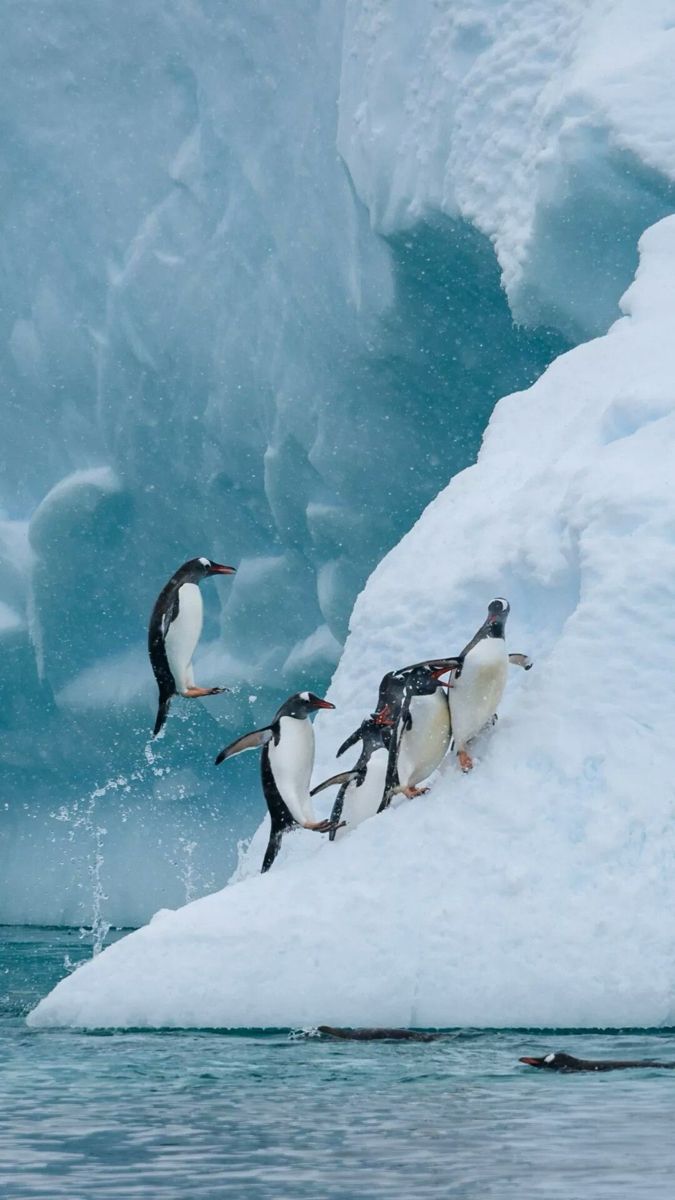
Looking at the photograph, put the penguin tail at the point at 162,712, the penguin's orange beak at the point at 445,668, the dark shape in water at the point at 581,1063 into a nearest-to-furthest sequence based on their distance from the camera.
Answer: the dark shape in water at the point at 581,1063, the penguin's orange beak at the point at 445,668, the penguin tail at the point at 162,712

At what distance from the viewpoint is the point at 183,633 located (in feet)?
26.9

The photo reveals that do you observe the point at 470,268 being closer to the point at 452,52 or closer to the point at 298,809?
the point at 452,52

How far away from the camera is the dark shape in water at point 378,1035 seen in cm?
627

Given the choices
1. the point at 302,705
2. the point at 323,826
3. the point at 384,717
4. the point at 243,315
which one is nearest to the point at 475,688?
the point at 384,717

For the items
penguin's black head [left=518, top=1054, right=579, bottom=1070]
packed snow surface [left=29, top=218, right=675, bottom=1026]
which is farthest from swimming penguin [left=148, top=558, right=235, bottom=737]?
penguin's black head [left=518, top=1054, right=579, bottom=1070]

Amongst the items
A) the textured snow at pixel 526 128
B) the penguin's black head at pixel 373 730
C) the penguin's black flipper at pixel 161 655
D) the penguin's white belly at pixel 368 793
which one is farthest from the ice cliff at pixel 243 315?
the penguin's white belly at pixel 368 793

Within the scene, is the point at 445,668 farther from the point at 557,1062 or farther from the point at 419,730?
the point at 557,1062

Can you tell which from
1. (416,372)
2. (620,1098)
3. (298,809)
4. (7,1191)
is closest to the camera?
(7,1191)

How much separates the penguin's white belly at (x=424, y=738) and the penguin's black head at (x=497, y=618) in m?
0.34

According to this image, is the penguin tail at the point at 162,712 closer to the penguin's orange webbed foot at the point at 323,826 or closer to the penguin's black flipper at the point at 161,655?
the penguin's black flipper at the point at 161,655

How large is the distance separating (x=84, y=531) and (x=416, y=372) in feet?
14.4

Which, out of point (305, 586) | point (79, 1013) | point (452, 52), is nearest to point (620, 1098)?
point (79, 1013)

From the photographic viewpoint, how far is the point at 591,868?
6.74m

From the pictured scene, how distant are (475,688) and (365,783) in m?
0.70
